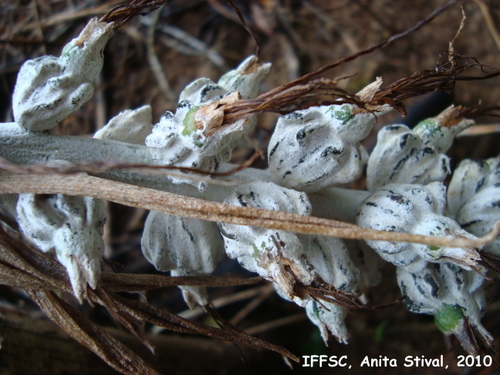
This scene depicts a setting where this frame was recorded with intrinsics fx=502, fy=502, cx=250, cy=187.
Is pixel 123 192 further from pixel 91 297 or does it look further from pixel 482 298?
pixel 482 298

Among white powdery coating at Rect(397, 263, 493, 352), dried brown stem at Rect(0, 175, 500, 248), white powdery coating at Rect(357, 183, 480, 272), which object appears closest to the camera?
dried brown stem at Rect(0, 175, 500, 248)

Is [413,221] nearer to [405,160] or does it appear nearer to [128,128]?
[405,160]

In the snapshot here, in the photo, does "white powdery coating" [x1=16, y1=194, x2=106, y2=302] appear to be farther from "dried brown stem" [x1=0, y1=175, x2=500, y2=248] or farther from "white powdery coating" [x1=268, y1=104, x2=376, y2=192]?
"white powdery coating" [x1=268, y1=104, x2=376, y2=192]

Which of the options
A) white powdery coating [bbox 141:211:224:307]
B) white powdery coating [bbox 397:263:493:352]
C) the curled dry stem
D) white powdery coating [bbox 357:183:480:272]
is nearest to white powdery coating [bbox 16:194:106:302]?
the curled dry stem

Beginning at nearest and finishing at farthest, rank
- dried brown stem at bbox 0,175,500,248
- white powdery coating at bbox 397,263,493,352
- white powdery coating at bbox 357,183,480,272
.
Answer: dried brown stem at bbox 0,175,500,248 < white powdery coating at bbox 357,183,480,272 < white powdery coating at bbox 397,263,493,352

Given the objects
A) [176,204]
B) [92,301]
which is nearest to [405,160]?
[176,204]

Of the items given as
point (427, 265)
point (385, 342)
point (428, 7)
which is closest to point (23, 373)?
point (427, 265)
